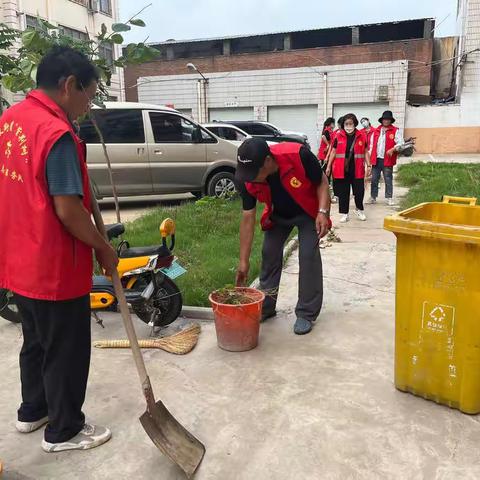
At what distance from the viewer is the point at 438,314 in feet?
8.82

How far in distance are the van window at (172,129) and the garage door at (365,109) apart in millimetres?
18240

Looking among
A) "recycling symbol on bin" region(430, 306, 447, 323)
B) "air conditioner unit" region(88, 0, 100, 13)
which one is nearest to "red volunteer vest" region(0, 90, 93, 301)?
"recycling symbol on bin" region(430, 306, 447, 323)

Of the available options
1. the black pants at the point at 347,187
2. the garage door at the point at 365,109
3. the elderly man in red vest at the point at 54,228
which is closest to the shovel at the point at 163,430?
the elderly man in red vest at the point at 54,228

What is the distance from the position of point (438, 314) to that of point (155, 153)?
730 cm

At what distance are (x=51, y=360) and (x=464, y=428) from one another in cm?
215

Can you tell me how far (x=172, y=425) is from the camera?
8.43 ft

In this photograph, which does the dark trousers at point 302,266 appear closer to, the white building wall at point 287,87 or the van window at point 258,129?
the van window at point 258,129

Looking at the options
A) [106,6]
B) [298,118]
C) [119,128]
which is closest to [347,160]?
[119,128]

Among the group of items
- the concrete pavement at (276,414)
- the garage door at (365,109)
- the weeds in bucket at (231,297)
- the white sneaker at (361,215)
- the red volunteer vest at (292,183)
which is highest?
the garage door at (365,109)

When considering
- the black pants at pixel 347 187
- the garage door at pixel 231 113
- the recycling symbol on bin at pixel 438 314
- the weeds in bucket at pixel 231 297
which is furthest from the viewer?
the garage door at pixel 231 113

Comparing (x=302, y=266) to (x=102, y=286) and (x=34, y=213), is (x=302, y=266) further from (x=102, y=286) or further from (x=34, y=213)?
(x=34, y=213)

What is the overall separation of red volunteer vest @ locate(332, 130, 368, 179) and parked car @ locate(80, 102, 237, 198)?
8.01ft

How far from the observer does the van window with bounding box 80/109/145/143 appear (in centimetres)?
877

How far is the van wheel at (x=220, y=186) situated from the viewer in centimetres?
967
